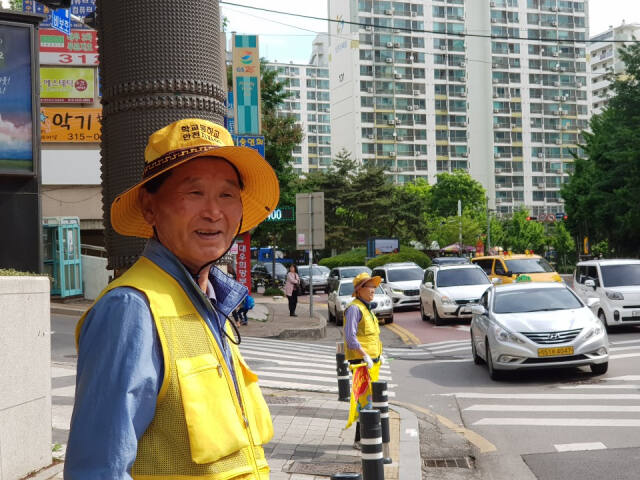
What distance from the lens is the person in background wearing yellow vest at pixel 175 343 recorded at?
1816 mm

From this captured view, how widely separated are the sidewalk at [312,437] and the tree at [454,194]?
93.3m

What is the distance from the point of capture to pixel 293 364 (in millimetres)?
15938

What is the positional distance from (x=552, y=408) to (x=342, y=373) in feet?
8.73

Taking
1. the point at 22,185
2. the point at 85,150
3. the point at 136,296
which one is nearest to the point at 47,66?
the point at 85,150

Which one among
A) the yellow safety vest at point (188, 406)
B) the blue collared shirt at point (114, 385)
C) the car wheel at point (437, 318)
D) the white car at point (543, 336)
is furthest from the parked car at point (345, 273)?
the blue collared shirt at point (114, 385)

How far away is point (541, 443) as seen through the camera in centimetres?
839

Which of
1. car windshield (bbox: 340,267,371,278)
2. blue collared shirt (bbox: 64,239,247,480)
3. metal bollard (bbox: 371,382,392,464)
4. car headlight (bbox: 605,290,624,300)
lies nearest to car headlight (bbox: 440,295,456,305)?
car headlight (bbox: 605,290,624,300)

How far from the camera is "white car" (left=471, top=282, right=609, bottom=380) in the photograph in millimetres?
12578

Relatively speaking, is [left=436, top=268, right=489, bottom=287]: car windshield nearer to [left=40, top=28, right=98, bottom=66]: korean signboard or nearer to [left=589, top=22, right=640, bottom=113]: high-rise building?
[left=40, top=28, right=98, bottom=66]: korean signboard

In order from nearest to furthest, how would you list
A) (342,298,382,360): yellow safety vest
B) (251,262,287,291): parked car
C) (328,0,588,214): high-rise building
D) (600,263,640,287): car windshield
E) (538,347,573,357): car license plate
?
(342,298,382,360): yellow safety vest → (538,347,573,357): car license plate → (600,263,640,287): car windshield → (251,262,287,291): parked car → (328,0,588,214): high-rise building

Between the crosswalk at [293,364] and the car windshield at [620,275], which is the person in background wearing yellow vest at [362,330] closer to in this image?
the crosswalk at [293,364]

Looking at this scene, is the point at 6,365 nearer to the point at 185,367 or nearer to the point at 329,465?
the point at 329,465

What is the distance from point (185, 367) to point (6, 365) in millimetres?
4297

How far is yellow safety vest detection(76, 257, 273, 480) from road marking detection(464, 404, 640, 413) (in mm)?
8651
